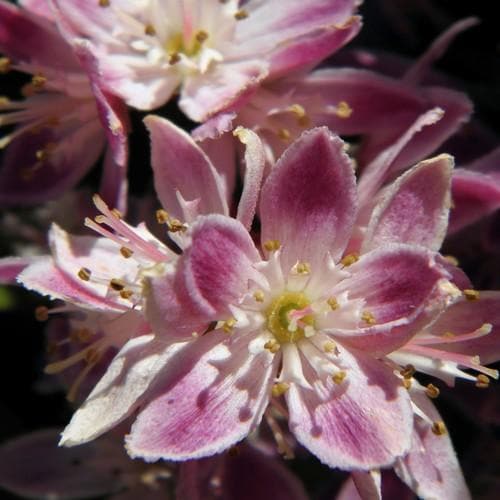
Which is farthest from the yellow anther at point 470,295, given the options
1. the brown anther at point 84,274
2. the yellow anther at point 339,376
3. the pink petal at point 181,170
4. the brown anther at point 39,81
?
the brown anther at point 39,81

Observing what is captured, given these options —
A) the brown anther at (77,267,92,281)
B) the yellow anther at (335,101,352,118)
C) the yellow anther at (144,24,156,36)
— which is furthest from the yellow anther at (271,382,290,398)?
the yellow anther at (144,24,156,36)

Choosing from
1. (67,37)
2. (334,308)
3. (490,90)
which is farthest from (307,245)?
(490,90)

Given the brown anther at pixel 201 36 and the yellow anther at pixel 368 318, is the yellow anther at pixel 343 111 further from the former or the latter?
the yellow anther at pixel 368 318

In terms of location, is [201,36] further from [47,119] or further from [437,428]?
[437,428]

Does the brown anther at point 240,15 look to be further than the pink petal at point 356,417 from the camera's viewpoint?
Yes

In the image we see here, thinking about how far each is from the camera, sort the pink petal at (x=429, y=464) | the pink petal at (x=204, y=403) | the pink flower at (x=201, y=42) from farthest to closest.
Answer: the pink flower at (x=201, y=42), the pink petal at (x=429, y=464), the pink petal at (x=204, y=403)

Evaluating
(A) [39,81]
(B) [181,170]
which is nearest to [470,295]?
(B) [181,170]
